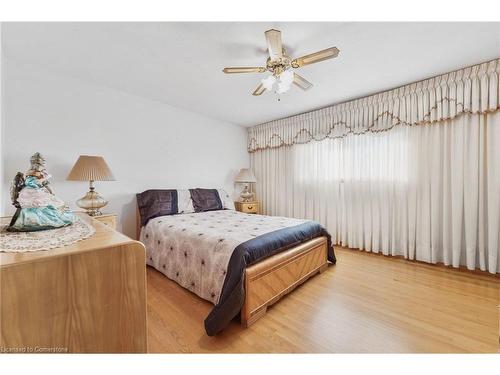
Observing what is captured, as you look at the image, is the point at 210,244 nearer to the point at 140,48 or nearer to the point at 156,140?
the point at 140,48

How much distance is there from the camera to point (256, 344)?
4.66 feet

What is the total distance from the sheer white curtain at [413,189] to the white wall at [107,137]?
71.7 inches

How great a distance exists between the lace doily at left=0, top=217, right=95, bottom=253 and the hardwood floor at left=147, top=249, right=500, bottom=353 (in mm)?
962

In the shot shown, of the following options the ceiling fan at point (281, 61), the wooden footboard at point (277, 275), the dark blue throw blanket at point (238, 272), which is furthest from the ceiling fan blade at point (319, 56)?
the wooden footboard at point (277, 275)

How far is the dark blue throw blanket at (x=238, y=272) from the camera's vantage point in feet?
4.95

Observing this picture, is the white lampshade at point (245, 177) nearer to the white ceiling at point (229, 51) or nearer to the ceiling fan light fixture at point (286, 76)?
the white ceiling at point (229, 51)

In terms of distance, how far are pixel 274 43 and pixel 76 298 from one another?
185cm

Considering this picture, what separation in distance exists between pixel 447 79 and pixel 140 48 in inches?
128

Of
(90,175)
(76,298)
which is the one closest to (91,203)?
(90,175)

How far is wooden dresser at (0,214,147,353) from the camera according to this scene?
0.60 m

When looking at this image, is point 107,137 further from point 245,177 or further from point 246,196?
point 246,196

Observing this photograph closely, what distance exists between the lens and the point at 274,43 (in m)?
1.61

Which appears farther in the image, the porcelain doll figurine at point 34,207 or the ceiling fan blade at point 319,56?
the ceiling fan blade at point 319,56
